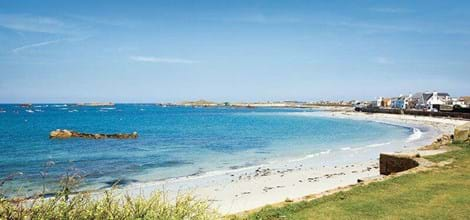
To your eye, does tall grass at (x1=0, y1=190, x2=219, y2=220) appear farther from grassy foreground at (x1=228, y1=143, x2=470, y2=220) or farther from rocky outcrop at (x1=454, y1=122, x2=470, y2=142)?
rocky outcrop at (x1=454, y1=122, x2=470, y2=142)

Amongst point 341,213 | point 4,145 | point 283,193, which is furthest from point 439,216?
point 4,145

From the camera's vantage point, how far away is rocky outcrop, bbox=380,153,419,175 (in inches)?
697

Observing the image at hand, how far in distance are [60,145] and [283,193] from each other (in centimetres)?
3045

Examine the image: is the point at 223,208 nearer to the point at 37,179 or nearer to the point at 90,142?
the point at 37,179

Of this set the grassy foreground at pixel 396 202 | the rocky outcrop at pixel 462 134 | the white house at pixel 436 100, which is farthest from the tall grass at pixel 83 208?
the white house at pixel 436 100

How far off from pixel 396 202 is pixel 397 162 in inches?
316

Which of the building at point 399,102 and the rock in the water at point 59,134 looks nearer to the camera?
the rock in the water at point 59,134

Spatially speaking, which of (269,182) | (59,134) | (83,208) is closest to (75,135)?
(59,134)

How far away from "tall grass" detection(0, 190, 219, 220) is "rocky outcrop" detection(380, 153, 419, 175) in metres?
13.7

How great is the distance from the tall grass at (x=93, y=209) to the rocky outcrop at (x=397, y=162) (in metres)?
13.7

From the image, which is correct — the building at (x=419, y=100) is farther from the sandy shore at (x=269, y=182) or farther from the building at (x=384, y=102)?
the sandy shore at (x=269, y=182)

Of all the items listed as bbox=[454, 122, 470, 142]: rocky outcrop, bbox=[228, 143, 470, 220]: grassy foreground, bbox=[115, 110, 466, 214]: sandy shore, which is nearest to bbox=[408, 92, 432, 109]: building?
bbox=[115, 110, 466, 214]: sandy shore

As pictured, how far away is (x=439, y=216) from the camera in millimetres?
9844

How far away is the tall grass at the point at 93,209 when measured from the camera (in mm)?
5070
